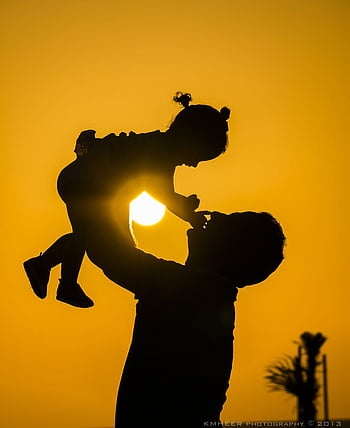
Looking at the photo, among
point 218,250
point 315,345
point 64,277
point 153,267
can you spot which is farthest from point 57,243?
point 315,345

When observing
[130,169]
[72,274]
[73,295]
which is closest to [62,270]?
[72,274]

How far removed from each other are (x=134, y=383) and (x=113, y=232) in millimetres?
1031

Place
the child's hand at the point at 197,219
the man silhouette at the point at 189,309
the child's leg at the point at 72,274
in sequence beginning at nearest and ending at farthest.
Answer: the man silhouette at the point at 189,309 < the child's hand at the point at 197,219 < the child's leg at the point at 72,274

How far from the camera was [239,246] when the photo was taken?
6363mm

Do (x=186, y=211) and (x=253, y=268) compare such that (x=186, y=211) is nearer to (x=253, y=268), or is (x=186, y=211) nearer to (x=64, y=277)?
(x=253, y=268)

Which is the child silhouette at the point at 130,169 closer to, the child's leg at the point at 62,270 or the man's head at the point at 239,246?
the child's leg at the point at 62,270

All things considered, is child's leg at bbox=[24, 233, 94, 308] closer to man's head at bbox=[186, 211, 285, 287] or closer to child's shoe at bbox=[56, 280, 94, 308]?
child's shoe at bbox=[56, 280, 94, 308]

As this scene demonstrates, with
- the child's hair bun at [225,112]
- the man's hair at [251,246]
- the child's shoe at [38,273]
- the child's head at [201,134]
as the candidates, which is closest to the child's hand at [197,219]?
the man's hair at [251,246]

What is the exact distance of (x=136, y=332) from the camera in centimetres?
654

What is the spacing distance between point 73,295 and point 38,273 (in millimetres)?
297

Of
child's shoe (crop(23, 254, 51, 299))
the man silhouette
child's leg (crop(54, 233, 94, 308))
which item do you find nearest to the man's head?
the man silhouette

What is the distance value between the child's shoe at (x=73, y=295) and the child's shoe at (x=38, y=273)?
12 cm

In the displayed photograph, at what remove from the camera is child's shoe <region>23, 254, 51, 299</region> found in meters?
6.77

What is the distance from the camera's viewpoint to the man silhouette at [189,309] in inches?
250
